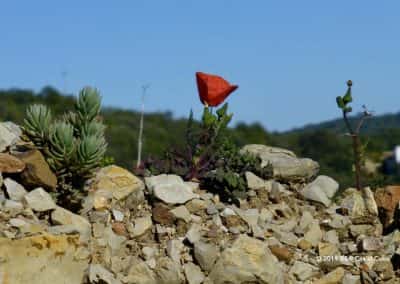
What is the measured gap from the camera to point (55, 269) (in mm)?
6129

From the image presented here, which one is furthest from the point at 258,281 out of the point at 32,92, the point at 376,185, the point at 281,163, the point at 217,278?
the point at 32,92

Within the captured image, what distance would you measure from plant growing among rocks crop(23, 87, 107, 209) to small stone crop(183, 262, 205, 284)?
105 cm

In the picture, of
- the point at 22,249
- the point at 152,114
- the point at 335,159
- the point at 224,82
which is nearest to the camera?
the point at 22,249

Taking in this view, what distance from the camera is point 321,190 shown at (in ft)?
25.5

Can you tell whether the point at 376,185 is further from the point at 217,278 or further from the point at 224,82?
the point at 217,278

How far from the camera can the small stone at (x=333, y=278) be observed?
23.0 ft

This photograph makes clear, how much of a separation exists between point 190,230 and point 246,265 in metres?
0.58

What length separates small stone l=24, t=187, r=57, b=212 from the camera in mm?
6410

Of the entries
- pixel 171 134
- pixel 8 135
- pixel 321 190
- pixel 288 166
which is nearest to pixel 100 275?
pixel 8 135

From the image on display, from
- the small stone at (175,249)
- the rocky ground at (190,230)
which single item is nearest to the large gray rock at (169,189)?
the rocky ground at (190,230)

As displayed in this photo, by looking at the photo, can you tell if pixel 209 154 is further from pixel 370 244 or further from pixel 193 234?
pixel 370 244

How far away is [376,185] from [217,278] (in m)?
2.46

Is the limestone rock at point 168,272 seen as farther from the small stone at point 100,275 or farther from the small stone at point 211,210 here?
the small stone at point 211,210

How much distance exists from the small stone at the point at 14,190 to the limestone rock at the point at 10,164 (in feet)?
0.25
